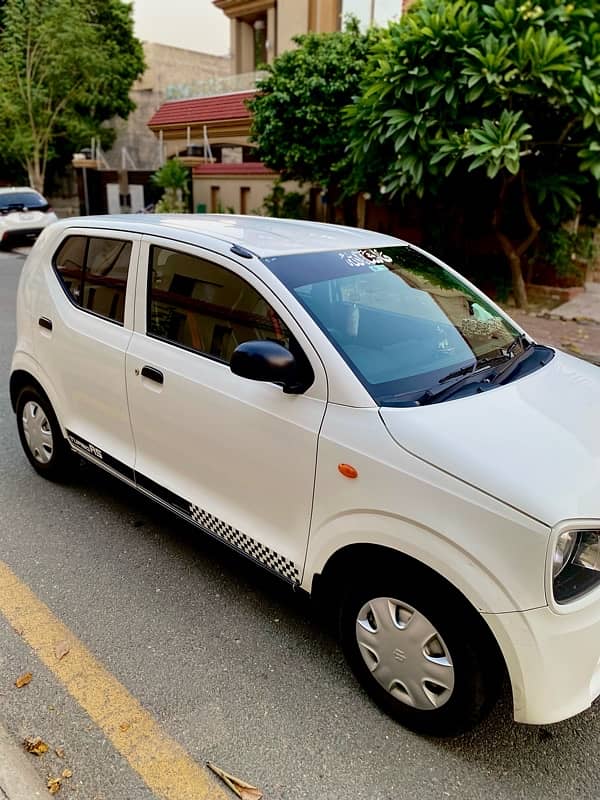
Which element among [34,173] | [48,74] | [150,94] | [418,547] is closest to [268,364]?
[418,547]

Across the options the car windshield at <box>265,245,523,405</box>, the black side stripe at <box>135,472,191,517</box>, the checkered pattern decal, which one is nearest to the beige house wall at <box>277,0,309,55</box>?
the car windshield at <box>265,245,523,405</box>

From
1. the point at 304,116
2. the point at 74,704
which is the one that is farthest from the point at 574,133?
the point at 74,704

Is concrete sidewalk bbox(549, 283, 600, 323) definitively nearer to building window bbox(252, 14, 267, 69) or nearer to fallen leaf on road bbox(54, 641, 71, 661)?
fallen leaf on road bbox(54, 641, 71, 661)

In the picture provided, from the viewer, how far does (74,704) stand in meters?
2.47

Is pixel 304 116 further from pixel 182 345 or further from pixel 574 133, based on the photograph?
pixel 182 345

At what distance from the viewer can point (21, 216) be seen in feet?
55.7

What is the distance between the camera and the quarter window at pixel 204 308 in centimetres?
284

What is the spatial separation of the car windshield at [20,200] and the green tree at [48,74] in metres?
5.34

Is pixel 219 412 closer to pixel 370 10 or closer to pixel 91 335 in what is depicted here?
pixel 91 335

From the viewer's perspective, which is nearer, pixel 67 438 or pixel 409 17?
pixel 67 438

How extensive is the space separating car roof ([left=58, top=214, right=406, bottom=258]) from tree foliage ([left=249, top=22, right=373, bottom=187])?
7.42 meters

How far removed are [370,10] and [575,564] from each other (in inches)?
727

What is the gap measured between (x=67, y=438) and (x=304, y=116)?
29.0 ft

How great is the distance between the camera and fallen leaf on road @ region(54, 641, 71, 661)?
2.72 m
